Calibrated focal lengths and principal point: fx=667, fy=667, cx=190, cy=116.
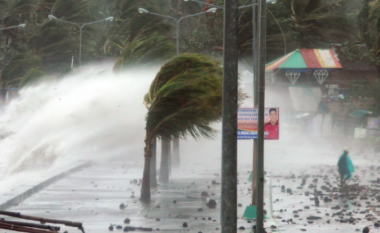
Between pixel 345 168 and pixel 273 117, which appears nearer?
pixel 273 117

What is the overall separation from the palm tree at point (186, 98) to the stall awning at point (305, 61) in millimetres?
23489

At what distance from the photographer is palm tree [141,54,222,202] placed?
1628 centimetres

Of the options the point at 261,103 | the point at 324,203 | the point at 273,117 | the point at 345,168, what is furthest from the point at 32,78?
the point at 261,103

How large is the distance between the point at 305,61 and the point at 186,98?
25.6 meters

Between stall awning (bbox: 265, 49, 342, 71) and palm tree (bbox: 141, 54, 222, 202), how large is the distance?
23.5 metres

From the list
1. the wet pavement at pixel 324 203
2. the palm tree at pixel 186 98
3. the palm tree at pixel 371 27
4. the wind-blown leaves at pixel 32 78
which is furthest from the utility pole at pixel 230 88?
the palm tree at pixel 371 27

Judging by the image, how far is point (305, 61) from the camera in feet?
134

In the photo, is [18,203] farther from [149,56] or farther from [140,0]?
[140,0]

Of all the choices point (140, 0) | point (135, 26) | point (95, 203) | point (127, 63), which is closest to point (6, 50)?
point (140, 0)

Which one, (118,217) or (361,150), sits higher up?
(361,150)

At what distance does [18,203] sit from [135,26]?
862 inches

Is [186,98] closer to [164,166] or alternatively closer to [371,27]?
[164,166]

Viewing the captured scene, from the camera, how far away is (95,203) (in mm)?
16688

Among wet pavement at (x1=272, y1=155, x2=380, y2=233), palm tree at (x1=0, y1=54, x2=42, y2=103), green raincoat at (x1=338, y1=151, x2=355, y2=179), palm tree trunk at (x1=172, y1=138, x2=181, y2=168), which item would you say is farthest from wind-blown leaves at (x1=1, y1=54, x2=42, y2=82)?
green raincoat at (x1=338, y1=151, x2=355, y2=179)
